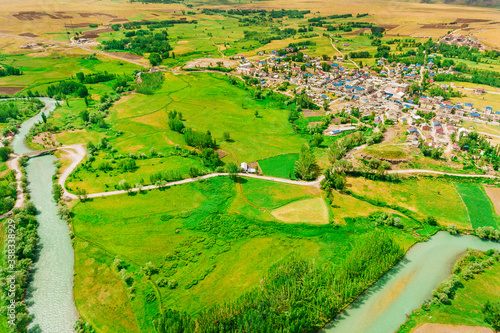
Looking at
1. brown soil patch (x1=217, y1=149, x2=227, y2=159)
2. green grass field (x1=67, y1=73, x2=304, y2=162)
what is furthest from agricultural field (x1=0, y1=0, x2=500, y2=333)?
green grass field (x1=67, y1=73, x2=304, y2=162)

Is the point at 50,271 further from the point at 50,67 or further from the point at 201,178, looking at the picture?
the point at 50,67

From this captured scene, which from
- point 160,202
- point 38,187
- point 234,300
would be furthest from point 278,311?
point 38,187

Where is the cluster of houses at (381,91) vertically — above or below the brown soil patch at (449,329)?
above

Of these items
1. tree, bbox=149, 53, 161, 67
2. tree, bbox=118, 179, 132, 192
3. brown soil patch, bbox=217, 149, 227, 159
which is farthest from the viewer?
tree, bbox=149, 53, 161, 67

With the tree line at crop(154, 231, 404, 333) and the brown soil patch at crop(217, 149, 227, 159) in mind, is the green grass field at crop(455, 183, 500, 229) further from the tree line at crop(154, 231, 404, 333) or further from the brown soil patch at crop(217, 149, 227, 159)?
the brown soil patch at crop(217, 149, 227, 159)

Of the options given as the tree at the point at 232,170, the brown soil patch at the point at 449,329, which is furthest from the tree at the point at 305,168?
the brown soil patch at the point at 449,329

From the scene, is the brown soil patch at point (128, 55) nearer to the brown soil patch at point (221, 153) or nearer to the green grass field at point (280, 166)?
the brown soil patch at point (221, 153)

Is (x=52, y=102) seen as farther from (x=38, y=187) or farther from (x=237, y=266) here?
(x=237, y=266)
